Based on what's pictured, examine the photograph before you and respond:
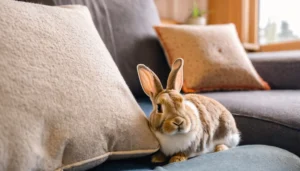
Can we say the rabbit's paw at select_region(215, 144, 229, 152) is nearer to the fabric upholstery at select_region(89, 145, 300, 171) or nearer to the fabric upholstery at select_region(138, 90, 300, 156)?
the fabric upholstery at select_region(89, 145, 300, 171)

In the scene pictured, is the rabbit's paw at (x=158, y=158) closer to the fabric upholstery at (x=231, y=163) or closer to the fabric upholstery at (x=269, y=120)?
the fabric upholstery at (x=231, y=163)

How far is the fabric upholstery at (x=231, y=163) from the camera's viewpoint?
716mm

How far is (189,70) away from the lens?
4.53ft

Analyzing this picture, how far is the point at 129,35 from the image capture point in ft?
4.44

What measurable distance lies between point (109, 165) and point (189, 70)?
73cm

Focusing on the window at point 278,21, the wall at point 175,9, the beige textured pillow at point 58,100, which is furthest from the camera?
the wall at point 175,9

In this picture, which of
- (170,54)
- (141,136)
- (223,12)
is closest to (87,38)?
(141,136)

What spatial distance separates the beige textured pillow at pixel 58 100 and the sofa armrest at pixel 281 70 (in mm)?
901

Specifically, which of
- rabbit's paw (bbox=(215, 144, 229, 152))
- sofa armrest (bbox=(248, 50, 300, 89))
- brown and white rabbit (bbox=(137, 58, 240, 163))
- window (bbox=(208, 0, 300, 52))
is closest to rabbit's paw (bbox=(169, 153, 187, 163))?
brown and white rabbit (bbox=(137, 58, 240, 163))

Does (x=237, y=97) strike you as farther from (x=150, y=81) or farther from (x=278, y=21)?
(x=278, y=21)

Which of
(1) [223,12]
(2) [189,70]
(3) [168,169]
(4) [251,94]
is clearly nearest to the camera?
(3) [168,169]

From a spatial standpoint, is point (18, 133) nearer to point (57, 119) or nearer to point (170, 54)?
point (57, 119)

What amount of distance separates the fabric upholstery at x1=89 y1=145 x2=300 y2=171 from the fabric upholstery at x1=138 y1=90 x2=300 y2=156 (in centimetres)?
7

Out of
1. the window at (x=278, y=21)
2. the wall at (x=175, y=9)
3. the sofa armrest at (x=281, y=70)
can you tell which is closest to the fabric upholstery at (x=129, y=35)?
the sofa armrest at (x=281, y=70)
